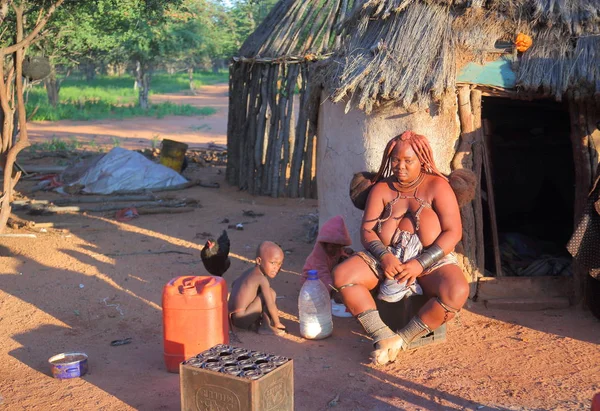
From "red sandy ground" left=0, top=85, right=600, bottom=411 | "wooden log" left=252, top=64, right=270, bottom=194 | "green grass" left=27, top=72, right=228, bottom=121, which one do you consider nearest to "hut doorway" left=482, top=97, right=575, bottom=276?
"red sandy ground" left=0, top=85, right=600, bottom=411

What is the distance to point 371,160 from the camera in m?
5.88

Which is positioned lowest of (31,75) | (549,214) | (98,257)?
(98,257)

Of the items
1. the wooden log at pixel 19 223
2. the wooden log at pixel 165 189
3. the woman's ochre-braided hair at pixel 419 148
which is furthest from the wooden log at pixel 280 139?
the woman's ochre-braided hair at pixel 419 148

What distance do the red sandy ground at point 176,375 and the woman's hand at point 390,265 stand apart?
0.58m

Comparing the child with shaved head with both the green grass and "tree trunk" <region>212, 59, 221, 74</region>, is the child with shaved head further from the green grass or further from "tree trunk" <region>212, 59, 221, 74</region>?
"tree trunk" <region>212, 59, 221, 74</region>

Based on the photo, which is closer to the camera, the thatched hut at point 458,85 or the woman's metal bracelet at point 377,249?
the woman's metal bracelet at point 377,249

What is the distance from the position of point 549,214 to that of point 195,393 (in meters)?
5.71

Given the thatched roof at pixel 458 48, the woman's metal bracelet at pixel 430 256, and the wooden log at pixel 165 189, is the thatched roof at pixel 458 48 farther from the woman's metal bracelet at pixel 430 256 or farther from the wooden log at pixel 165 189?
the wooden log at pixel 165 189

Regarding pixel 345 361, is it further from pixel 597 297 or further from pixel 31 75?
pixel 31 75

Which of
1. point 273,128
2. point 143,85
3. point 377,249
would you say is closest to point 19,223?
point 273,128

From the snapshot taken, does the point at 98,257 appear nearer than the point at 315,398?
No

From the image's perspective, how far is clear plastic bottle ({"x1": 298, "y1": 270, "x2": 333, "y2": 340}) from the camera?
5.05 metres

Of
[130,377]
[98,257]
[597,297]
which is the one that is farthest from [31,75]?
[597,297]

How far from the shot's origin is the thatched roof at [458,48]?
5445 millimetres
